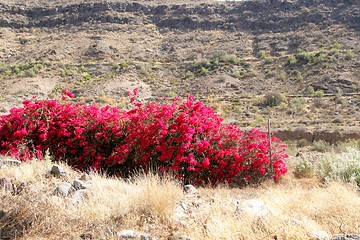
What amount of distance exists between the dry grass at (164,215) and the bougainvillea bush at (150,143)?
93.9 inches

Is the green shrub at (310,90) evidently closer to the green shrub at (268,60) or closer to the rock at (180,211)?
the green shrub at (268,60)

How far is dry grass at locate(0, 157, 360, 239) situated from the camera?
170 inches

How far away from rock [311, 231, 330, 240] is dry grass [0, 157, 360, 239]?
5 centimetres

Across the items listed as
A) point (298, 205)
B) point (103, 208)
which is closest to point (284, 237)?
point (298, 205)

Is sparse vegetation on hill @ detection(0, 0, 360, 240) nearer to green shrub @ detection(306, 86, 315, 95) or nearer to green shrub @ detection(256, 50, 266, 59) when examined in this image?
green shrub @ detection(256, 50, 266, 59)

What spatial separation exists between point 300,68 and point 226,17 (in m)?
21.3

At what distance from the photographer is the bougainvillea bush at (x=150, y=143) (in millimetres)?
8086

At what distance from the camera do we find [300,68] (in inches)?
1575

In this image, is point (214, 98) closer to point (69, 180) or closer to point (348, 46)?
point (348, 46)

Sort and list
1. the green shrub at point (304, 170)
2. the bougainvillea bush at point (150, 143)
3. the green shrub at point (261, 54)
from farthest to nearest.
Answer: the green shrub at point (261, 54)
the green shrub at point (304, 170)
the bougainvillea bush at point (150, 143)

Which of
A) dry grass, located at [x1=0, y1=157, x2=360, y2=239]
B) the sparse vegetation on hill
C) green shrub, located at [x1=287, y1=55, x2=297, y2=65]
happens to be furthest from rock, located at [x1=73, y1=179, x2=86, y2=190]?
green shrub, located at [x1=287, y1=55, x2=297, y2=65]

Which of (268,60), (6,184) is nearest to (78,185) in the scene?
(6,184)

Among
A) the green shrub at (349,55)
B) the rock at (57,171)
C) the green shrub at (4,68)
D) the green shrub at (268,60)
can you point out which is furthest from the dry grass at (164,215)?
the green shrub at (4,68)

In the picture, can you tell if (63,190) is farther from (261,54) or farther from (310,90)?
(261,54)
